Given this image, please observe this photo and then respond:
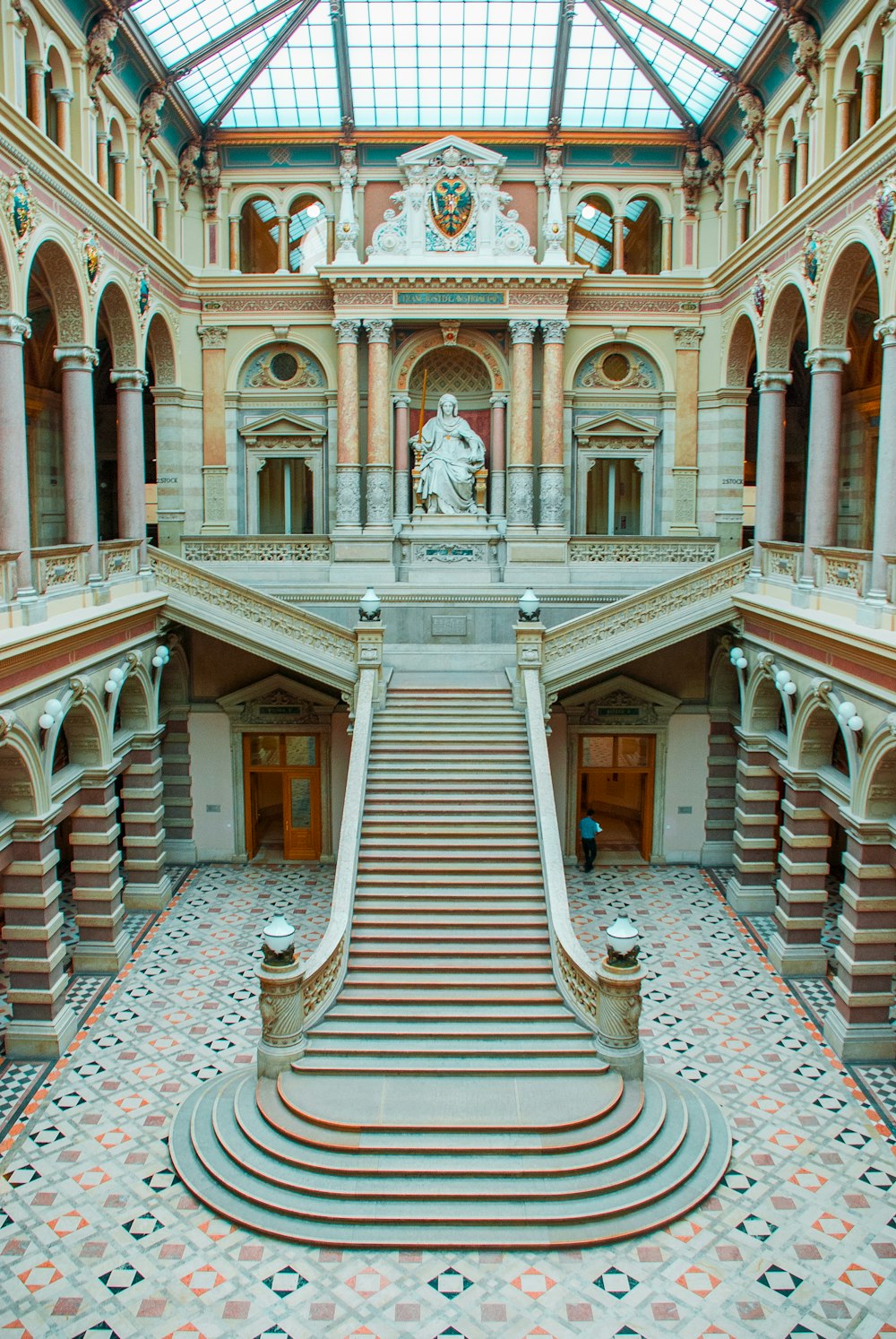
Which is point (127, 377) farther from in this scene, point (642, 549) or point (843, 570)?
point (843, 570)

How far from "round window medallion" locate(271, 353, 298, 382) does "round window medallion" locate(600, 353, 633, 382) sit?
277 inches

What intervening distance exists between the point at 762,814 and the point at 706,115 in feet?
48.2

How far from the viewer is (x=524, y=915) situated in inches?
591

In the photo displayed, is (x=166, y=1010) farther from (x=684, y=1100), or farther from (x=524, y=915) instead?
(x=684, y=1100)

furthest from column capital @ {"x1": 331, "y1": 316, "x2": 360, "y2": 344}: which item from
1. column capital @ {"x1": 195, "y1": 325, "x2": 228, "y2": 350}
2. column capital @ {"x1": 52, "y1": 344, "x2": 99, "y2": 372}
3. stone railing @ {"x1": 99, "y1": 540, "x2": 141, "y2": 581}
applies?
column capital @ {"x1": 52, "y1": 344, "x2": 99, "y2": 372}

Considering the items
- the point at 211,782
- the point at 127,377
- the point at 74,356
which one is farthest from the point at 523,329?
the point at 211,782

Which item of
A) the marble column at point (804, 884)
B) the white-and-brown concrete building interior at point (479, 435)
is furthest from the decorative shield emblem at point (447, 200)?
the marble column at point (804, 884)

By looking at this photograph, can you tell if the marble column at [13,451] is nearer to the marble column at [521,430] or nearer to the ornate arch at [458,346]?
the ornate arch at [458,346]

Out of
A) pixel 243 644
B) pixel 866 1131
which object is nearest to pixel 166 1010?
pixel 243 644

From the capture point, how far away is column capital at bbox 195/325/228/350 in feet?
78.4

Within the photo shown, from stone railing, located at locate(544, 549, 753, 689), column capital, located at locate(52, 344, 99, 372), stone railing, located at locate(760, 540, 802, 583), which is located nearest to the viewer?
column capital, located at locate(52, 344, 99, 372)

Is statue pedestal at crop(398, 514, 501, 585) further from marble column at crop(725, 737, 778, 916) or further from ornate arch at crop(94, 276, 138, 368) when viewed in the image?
ornate arch at crop(94, 276, 138, 368)

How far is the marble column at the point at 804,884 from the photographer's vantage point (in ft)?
57.3

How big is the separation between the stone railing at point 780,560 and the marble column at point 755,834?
3196mm
